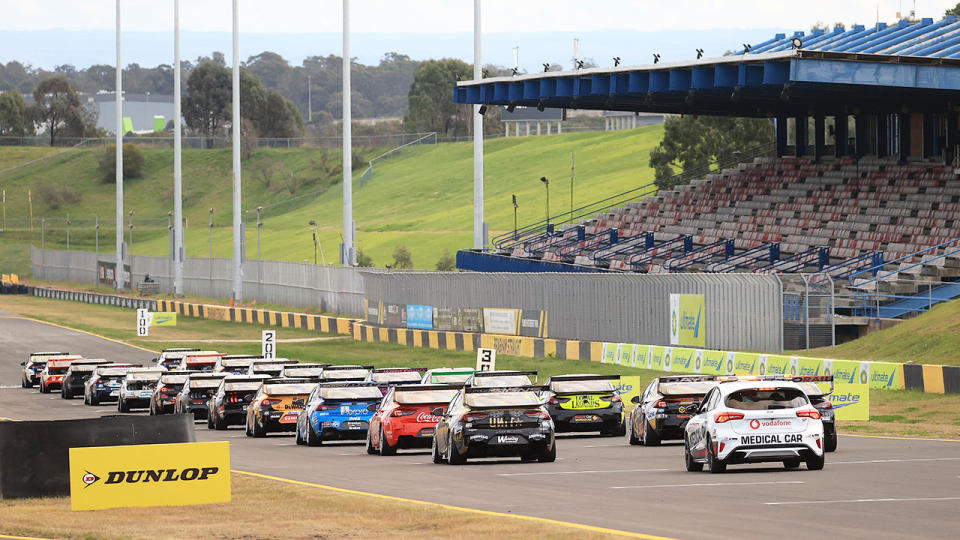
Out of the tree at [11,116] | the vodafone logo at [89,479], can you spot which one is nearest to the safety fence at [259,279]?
the vodafone logo at [89,479]

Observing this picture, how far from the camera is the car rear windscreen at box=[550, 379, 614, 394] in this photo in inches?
1164

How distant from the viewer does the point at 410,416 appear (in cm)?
2631

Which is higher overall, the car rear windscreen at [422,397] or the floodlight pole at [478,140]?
the floodlight pole at [478,140]

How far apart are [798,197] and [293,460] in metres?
38.0

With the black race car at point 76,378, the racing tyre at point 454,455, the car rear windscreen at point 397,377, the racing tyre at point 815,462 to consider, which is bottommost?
the black race car at point 76,378

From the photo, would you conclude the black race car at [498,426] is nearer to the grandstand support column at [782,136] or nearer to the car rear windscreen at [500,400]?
the car rear windscreen at [500,400]

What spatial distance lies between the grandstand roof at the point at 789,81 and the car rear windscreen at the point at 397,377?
1950 cm

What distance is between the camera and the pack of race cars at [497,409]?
798 inches

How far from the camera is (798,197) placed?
59.9 meters

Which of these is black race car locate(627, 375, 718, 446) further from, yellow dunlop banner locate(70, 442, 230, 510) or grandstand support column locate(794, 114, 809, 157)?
grandstand support column locate(794, 114, 809, 157)

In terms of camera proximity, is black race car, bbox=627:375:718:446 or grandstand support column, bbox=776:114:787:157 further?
grandstand support column, bbox=776:114:787:157

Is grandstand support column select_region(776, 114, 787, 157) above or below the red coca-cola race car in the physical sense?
above

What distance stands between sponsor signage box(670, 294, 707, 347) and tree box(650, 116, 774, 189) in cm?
5158

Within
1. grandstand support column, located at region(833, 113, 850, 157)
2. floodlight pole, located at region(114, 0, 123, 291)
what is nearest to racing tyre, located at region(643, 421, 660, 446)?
grandstand support column, located at region(833, 113, 850, 157)
